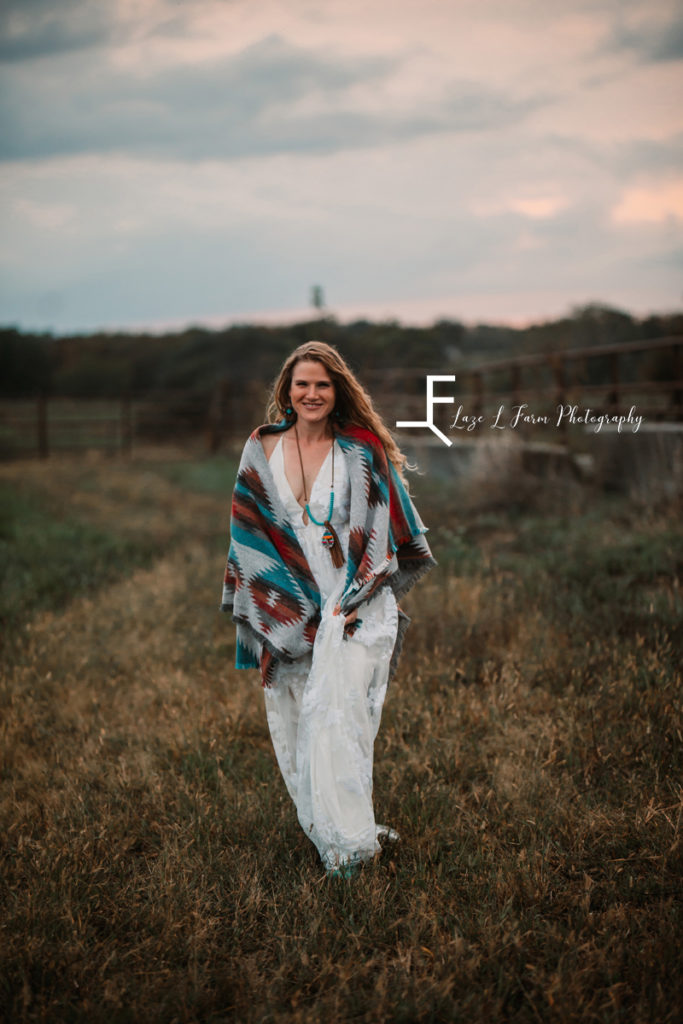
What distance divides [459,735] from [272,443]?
1.89 meters

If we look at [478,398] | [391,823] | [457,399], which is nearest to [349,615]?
[391,823]

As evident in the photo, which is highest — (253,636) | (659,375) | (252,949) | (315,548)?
(659,375)

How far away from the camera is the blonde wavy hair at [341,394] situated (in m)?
3.28

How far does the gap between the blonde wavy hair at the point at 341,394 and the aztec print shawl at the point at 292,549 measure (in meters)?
0.10

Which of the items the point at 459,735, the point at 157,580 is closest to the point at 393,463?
the point at 459,735

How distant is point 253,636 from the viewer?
10.8 ft

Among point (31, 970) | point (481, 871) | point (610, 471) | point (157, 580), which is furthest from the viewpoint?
point (610, 471)

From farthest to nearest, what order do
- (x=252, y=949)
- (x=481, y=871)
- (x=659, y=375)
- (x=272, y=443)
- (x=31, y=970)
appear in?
1. (x=659, y=375)
2. (x=272, y=443)
3. (x=481, y=871)
4. (x=252, y=949)
5. (x=31, y=970)

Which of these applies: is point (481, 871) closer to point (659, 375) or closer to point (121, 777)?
point (121, 777)

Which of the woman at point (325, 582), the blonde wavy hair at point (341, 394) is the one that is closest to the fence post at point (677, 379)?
the blonde wavy hair at point (341, 394)

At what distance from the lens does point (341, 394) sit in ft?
11.1

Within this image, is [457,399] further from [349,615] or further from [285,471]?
[349,615]

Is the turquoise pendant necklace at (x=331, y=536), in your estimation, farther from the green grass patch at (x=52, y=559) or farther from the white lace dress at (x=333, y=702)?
the green grass patch at (x=52, y=559)

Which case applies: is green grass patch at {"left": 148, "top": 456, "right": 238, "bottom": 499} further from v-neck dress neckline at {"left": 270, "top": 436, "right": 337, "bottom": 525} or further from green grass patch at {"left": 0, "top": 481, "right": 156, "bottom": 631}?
v-neck dress neckline at {"left": 270, "top": 436, "right": 337, "bottom": 525}
